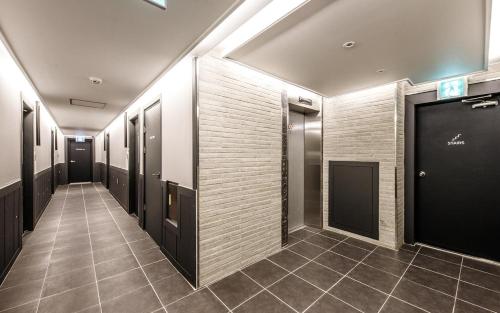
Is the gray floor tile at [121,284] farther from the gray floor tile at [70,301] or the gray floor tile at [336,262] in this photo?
the gray floor tile at [336,262]

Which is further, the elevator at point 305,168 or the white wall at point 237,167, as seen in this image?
the elevator at point 305,168

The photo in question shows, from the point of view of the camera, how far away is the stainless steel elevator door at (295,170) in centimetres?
405

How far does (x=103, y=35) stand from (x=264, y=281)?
10.3 ft

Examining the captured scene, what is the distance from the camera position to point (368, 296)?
7.25 ft

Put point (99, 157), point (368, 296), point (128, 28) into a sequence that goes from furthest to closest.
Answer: point (99, 157) → point (368, 296) → point (128, 28)

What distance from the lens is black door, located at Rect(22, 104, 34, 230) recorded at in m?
4.02

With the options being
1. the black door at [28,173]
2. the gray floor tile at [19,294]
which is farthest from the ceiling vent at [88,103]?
the gray floor tile at [19,294]

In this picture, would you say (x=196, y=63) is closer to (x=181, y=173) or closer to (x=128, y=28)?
(x=128, y=28)

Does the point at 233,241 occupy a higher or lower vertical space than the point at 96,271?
higher

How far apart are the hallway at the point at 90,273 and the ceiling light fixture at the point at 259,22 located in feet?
9.00

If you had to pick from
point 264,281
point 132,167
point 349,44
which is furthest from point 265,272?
point 132,167

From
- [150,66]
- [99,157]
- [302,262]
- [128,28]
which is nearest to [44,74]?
[150,66]

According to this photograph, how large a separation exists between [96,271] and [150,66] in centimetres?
275

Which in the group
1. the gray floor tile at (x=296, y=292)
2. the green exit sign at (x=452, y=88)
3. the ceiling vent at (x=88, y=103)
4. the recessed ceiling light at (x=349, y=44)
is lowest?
the gray floor tile at (x=296, y=292)
